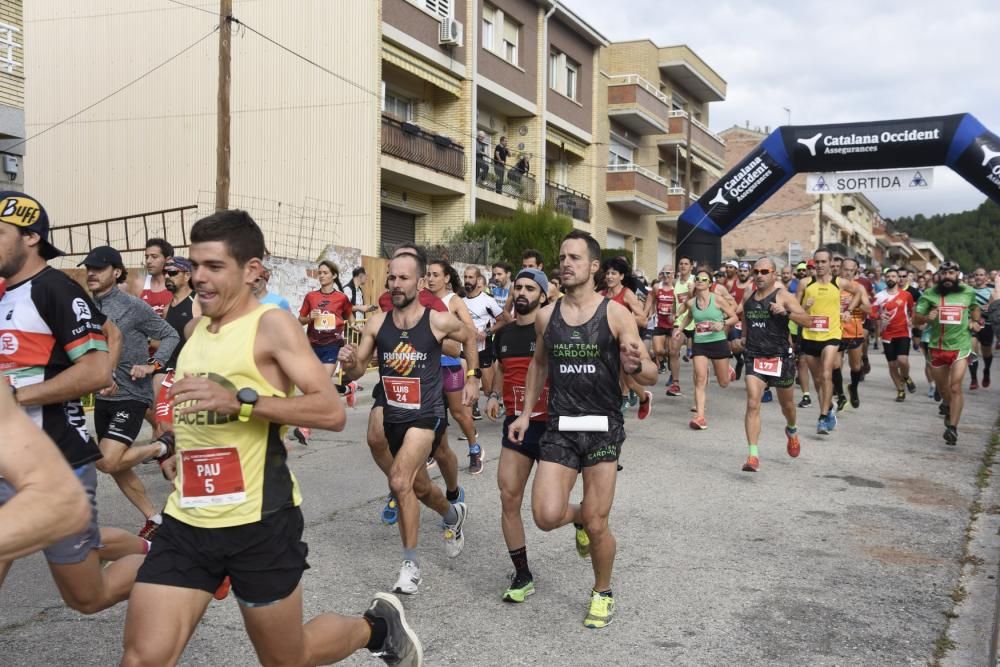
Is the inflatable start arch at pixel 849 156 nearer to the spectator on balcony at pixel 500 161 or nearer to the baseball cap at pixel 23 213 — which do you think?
the spectator on balcony at pixel 500 161

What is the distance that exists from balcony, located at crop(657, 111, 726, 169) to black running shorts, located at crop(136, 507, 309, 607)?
3654cm

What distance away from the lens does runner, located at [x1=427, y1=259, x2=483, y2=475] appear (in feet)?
26.3

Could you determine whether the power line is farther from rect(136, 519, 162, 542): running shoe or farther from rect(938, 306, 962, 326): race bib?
rect(136, 519, 162, 542): running shoe

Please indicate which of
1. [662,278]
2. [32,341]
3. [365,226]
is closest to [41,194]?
[365,226]

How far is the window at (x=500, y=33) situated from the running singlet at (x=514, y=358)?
20.3 m

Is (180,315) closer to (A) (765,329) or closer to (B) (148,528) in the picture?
(B) (148,528)

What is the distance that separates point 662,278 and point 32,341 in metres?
13.3

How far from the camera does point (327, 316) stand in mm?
11500

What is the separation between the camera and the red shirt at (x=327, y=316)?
11500 millimetres

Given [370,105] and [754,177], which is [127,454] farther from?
[370,105]

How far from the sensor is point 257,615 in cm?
298

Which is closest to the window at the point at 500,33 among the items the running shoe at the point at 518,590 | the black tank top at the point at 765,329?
the black tank top at the point at 765,329

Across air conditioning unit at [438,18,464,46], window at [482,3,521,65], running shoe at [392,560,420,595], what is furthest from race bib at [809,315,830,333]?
window at [482,3,521,65]

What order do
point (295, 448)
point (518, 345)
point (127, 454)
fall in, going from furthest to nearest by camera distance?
point (295, 448) < point (518, 345) < point (127, 454)
